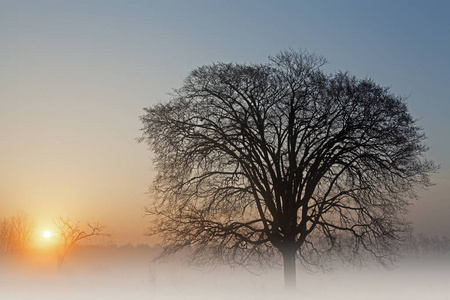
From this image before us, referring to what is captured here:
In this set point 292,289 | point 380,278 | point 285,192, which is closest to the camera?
point 292,289

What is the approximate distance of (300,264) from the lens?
1809 cm

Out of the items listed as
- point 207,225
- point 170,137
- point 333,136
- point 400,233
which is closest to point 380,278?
point 400,233

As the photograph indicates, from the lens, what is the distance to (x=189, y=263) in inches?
664

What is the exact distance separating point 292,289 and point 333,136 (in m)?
6.04

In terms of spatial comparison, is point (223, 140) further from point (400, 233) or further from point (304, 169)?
point (400, 233)

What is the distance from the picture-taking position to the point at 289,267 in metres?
17.1

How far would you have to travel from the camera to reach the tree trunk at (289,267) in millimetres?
16922

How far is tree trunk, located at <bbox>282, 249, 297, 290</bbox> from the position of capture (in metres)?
16.9

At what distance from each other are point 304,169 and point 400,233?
4.21 m

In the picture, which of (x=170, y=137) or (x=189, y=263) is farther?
(x=170, y=137)

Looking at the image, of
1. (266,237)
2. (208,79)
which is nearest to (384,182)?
(266,237)

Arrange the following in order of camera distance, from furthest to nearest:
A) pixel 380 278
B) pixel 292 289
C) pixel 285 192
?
pixel 380 278 → pixel 285 192 → pixel 292 289

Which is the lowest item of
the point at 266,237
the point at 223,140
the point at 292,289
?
the point at 292,289

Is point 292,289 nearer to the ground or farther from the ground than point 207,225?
nearer to the ground
